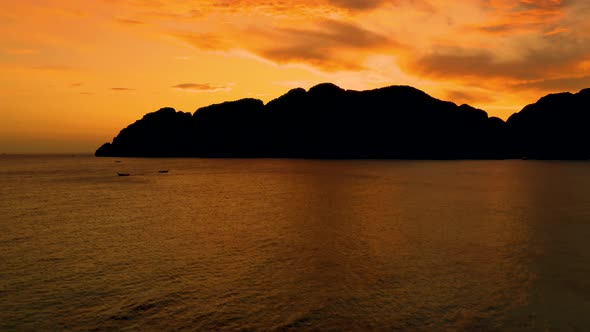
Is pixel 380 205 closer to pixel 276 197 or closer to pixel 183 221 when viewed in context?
pixel 276 197

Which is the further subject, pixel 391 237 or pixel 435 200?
pixel 435 200

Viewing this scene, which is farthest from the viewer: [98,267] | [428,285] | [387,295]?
[98,267]

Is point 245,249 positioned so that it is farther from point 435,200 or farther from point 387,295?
point 435,200

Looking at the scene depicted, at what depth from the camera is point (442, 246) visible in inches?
1335

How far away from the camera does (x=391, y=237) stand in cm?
3788

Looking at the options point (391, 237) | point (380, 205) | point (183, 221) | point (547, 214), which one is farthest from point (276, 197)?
point (547, 214)

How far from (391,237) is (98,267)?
2505 cm

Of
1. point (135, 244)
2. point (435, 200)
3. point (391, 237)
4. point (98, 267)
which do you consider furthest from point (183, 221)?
point (435, 200)

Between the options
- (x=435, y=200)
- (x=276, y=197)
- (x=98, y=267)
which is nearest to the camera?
(x=98, y=267)

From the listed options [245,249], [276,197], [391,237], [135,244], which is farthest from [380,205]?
[135,244]

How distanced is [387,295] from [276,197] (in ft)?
173

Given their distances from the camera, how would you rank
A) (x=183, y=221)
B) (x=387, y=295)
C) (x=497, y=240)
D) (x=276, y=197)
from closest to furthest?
(x=387, y=295) < (x=497, y=240) < (x=183, y=221) < (x=276, y=197)

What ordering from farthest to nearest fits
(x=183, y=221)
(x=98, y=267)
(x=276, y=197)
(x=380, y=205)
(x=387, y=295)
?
(x=276, y=197)
(x=380, y=205)
(x=183, y=221)
(x=98, y=267)
(x=387, y=295)

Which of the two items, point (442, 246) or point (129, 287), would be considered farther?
point (442, 246)
